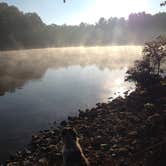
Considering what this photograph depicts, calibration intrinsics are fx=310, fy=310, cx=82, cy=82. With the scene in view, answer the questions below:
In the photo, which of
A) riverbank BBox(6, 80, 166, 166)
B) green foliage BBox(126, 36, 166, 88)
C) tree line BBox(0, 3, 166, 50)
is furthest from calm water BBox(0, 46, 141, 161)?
tree line BBox(0, 3, 166, 50)

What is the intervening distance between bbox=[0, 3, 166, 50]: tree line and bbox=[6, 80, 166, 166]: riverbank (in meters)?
71.4

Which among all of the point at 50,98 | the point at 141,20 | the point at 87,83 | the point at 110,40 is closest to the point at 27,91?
the point at 50,98

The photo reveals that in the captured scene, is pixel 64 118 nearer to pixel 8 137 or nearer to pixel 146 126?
pixel 8 137

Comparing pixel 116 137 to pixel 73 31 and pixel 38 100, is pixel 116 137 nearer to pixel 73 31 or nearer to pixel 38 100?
pixel 38 100

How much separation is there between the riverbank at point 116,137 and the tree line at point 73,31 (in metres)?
71.4

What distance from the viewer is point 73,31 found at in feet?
474

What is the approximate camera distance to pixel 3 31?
8588 cm

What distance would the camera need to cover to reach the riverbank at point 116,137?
1113 cm

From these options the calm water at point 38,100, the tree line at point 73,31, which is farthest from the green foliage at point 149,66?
the tree line at point 73,31

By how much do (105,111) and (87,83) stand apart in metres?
14.4

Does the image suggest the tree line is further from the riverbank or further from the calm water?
the riverbank

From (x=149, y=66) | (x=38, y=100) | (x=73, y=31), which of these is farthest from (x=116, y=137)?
(x=73, y=31)

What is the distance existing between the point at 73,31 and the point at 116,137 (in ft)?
439

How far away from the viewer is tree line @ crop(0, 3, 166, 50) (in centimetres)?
9100
